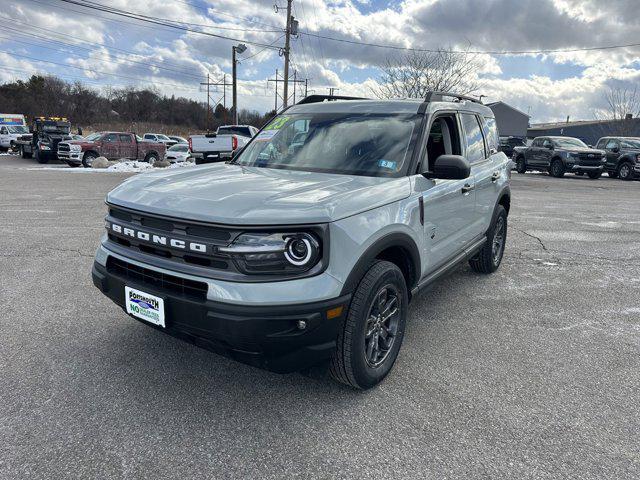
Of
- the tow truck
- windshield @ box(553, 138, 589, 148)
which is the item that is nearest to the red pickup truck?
the tow truck

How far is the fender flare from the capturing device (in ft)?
8.73

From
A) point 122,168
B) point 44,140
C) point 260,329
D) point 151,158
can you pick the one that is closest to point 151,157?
point 151,158

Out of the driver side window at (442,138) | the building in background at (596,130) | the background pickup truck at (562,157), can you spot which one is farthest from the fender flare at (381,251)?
the building in background at (596,130)

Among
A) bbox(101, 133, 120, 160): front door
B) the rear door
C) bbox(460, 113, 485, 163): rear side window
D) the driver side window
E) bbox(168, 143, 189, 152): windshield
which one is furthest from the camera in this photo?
bbox(168, 143, 189, 152): windshield

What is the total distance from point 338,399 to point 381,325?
1.79ft

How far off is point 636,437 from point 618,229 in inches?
296

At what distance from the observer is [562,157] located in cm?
2161

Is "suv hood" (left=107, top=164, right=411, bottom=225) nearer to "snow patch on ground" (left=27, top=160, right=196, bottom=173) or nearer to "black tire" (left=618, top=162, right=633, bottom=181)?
"snow patch on ground" (left=27, top=160, right=196, bottom=173)

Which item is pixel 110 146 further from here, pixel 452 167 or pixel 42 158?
pixel 452 167

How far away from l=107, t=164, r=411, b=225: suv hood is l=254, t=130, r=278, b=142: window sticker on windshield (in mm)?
886

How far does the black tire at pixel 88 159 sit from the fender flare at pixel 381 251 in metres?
21.3

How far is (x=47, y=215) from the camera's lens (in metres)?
8.85

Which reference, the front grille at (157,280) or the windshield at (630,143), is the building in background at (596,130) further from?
the front grille at (157,280)

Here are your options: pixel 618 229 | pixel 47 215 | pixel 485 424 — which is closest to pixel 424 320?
pixel 485 424
